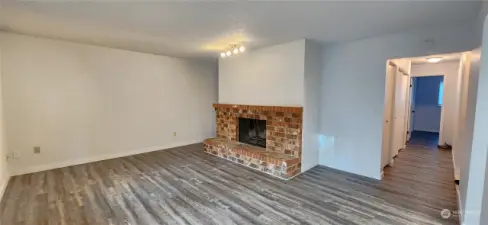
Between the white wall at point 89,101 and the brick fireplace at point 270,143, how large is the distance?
1.31 metres

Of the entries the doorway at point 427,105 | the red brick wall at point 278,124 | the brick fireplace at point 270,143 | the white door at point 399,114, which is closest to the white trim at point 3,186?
the brick fireplace at point 270,143

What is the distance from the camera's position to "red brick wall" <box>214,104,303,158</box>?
374 cm

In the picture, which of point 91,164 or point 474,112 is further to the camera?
point 91,164

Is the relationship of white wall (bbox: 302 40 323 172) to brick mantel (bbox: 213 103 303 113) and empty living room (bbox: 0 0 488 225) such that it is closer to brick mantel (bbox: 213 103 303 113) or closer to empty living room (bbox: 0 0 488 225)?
Answer: empty living room (bbox: 0 0 488 225)

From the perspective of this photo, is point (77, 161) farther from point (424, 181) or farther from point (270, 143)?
point (424, 181)

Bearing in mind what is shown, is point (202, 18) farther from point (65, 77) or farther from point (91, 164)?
point (91, 164)

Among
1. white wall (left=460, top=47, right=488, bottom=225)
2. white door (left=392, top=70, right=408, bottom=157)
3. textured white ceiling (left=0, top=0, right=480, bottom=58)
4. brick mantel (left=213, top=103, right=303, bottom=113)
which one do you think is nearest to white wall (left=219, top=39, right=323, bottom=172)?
brick mantel (left=213, top=103, right=303, bottom=113)

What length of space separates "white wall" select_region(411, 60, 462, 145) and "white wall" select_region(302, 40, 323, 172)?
13.1ft

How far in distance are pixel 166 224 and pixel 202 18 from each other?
2.24 metres

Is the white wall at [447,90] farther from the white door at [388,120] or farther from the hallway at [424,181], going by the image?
the white door at [388,120]

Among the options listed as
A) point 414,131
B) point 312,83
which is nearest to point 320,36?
point 312,83

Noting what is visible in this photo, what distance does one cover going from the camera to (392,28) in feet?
9.65

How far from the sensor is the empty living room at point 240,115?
2340mm

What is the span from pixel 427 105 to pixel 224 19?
9036 millimetres
